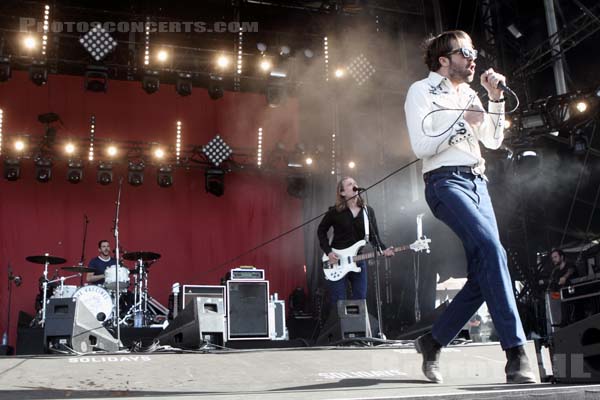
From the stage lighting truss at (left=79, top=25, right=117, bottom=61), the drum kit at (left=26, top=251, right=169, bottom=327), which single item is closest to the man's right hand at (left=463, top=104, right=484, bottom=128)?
the drum kit at (left=26, top=251, right=169, bottom=327)

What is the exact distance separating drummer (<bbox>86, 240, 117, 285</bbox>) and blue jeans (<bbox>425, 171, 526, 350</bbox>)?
7.99 m

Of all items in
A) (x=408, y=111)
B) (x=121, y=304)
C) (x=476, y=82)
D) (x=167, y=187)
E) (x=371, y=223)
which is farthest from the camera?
(x=167, y=187)

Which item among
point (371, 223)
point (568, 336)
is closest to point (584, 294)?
point (568, 336)

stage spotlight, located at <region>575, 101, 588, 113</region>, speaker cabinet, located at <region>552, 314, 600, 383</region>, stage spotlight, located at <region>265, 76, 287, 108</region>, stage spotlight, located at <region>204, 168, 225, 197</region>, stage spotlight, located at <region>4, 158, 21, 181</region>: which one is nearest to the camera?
speaker cabinet, located at <region>552, 314, 600, 383</region>

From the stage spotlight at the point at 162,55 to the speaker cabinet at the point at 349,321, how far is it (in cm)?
656

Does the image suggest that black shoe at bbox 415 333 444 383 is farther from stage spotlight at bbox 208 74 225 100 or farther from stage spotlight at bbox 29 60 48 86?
stage spotlight at bbox 29 60 48 86

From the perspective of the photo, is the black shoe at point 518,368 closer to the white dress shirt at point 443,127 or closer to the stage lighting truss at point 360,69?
the white dress shirt at point 443,127

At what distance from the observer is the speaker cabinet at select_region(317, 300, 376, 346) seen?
5656 millimetres

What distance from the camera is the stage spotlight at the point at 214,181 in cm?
1217

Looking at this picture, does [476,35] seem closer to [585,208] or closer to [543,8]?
[543,8]

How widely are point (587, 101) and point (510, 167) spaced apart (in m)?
1.84

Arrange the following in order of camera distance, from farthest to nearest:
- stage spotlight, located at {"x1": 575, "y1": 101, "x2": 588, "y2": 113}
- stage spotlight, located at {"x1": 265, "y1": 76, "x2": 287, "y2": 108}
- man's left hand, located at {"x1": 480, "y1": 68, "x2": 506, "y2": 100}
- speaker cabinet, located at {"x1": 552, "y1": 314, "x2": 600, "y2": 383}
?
stage spotlight, located at {"x1": 265, "y1": 76, "x2": 287, "y2": 108} < stage spotlight, located at {"x1": 575, "y1": 101, "x2": 588, "y2": 113} < man's left hand, located at {"x1": 480, "y1": 68, "x2": 506, "y2": 100} < speaker cabinet, located at {"x1": 552, "y1": 314, "x2": 600, "y2": 383}

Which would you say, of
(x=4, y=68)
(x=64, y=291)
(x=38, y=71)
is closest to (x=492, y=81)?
(x=64, y=291)

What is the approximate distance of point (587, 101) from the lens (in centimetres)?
858
